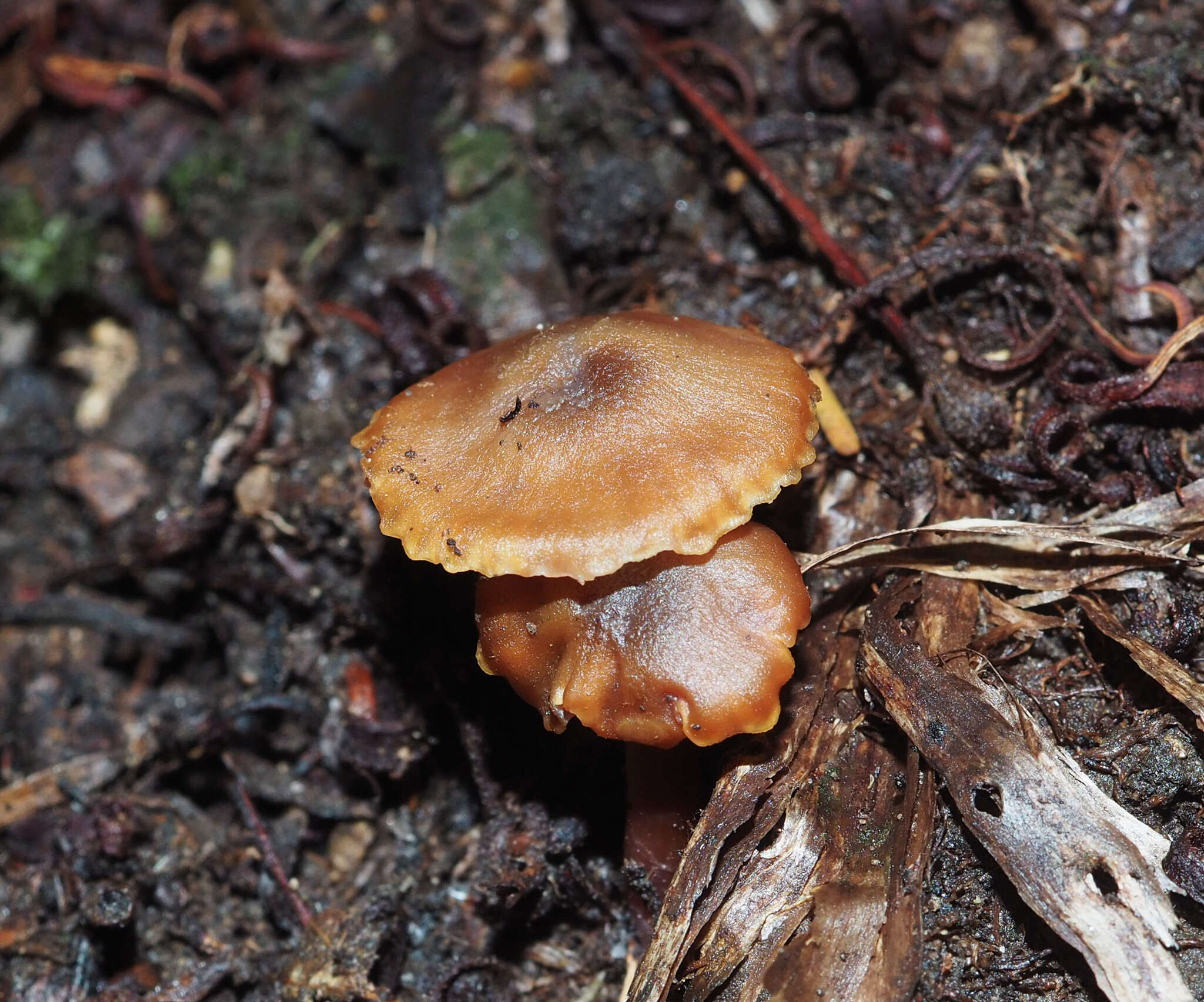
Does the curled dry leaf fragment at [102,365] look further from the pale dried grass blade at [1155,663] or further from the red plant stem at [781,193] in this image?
the pale dried grass blade at [1155,663]

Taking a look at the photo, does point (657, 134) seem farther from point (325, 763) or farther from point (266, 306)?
point (325, 763)

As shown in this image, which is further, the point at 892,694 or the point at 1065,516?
the point at 1065,516

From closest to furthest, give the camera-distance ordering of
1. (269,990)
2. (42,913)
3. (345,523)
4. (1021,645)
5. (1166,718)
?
→ (1166,718)
(1021,645)
(269,990)
(42,913)
(345,523)

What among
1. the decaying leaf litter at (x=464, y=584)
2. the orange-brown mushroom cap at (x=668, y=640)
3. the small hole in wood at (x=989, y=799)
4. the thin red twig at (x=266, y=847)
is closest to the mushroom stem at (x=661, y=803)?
the decaying leaf litter at (x=464, y=584)

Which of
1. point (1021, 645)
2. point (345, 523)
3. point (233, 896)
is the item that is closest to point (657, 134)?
point (345, 523)

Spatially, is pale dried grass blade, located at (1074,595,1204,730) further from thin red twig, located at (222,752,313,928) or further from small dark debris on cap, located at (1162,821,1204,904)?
thin red twig, located at (222,752,313,928)

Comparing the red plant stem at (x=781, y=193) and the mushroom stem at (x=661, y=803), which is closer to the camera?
the mushroom stem at (x=661, y=803)
